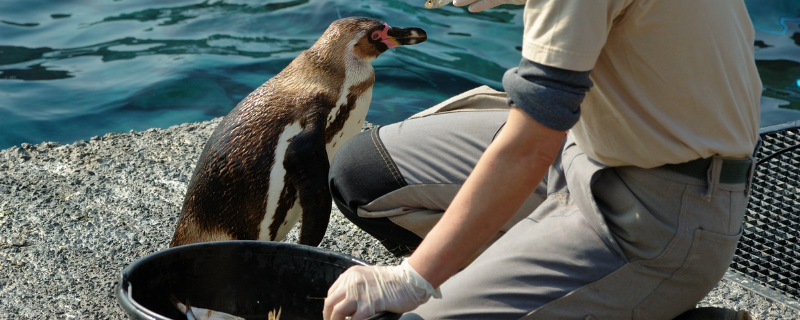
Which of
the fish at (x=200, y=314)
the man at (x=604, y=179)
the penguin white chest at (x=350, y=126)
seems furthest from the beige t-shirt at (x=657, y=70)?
the penguin white chest at (x=350, y=126)

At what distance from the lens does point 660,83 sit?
3.85 ft

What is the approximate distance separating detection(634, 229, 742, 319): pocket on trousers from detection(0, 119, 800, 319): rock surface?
664mm

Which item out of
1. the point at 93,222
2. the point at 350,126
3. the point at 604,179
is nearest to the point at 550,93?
the point at 604,179

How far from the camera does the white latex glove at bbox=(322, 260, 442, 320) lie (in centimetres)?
117

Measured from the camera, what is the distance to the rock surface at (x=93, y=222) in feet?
6.22

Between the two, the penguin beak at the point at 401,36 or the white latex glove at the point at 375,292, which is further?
the penguin beak at the point at 401,36

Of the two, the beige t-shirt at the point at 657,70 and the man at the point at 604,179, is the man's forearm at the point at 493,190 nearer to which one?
the man at the point at 604,179

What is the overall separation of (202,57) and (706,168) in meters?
4.57

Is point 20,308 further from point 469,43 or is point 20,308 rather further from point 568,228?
point 469,43

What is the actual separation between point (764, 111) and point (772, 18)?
4.91 feet

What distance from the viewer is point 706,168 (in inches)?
48.8

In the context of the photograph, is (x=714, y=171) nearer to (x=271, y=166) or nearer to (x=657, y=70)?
(x=657, y=70)

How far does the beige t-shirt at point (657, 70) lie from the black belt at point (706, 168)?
0.02 meters

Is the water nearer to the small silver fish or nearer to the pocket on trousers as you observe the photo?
the small silver fish
